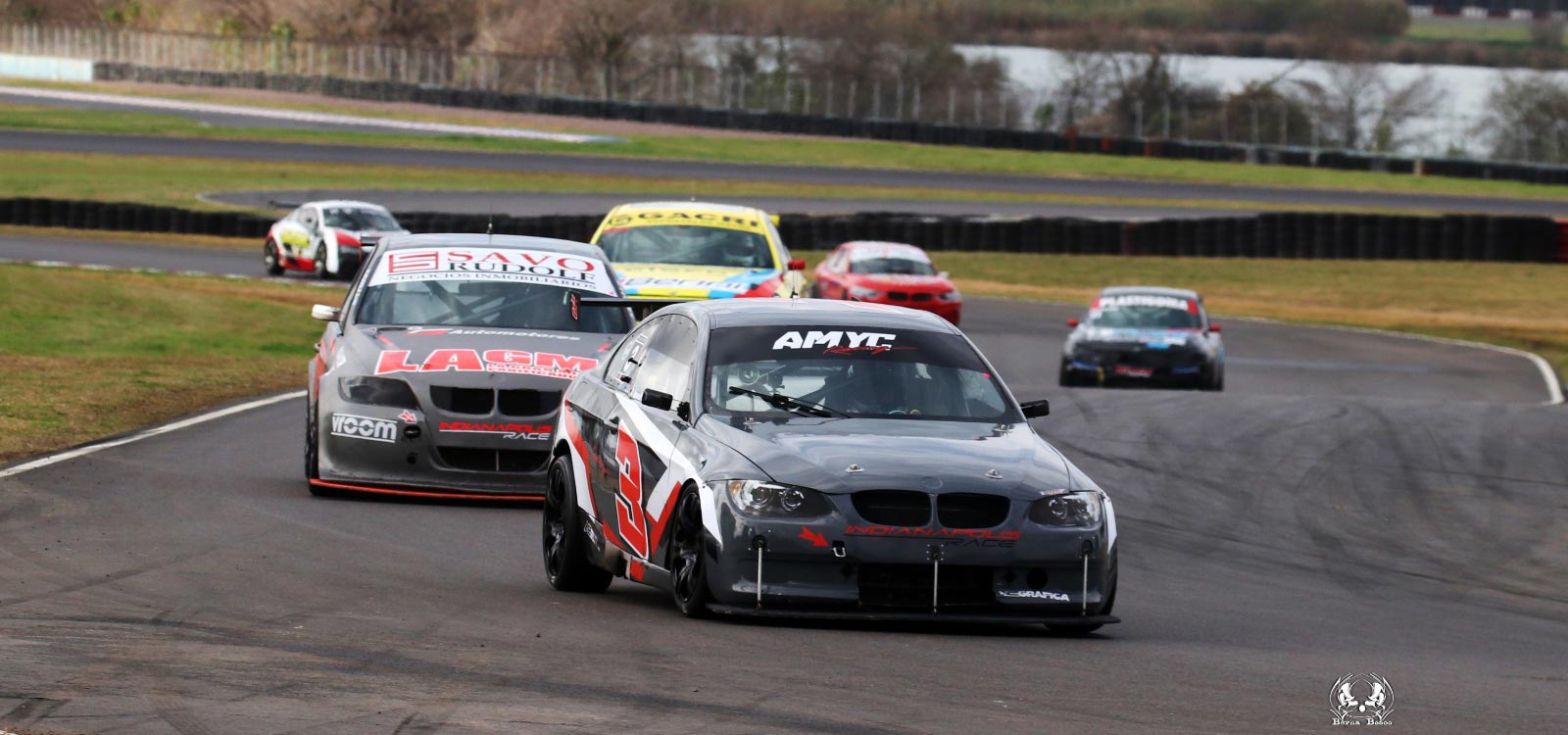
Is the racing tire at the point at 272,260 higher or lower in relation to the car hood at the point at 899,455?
lower

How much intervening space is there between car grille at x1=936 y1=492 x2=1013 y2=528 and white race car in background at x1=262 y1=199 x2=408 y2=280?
28.6 m

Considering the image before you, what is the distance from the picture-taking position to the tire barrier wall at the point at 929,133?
7225 centimetres

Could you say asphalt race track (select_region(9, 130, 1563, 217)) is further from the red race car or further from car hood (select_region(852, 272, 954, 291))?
car hood (select_region(852, 272, 954, 291))

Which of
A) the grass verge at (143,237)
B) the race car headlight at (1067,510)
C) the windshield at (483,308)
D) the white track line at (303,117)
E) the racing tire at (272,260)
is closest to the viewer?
the race car headlight at (1067,510)

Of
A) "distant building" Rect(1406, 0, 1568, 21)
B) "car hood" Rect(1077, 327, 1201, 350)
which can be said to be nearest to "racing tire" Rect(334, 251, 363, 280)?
"car hood" Rect(1077, 327, 1201, 350)

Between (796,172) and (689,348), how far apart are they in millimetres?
57048

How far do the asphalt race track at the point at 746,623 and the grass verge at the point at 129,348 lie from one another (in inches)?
42.6

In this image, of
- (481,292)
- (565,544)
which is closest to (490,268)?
(481,292)

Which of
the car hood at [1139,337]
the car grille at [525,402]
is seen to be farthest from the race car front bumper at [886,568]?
the car hood at [1139,337]

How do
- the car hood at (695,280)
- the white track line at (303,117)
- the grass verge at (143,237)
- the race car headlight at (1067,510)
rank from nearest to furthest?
the race car headlight at (1067,510), the car hood at (695,280), the grass verge at (143,237), the white track line at (303,117)

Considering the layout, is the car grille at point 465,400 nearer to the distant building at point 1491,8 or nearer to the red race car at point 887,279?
the red race car at point 887,279

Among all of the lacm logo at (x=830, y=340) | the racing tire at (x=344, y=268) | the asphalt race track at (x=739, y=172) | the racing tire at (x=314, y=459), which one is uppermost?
the lacm logo at (x=830, y=340)

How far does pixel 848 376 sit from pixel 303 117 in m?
75.5

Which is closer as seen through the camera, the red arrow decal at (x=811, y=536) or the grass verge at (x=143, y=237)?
the red arrow decal at (x=811, y=536)
